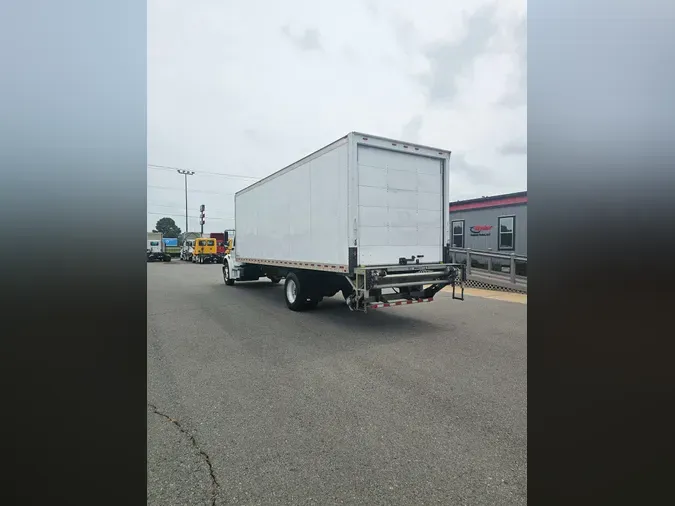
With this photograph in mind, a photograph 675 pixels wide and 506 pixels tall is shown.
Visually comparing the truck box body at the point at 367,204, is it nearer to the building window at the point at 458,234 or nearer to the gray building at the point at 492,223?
the gray building at the point at 492,223

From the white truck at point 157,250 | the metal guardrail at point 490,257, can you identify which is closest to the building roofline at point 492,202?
the metal guardrail at point 490,257

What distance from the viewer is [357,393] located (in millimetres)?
3844

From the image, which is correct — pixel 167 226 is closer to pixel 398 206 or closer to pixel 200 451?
pixel 398 206

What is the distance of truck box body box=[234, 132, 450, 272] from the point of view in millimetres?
6742

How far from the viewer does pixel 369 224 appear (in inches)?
271

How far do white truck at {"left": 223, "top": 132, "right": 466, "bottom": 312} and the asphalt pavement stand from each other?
1.12 m

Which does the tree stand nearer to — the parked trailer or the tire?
the parked trailer

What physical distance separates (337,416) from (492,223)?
45.7ft

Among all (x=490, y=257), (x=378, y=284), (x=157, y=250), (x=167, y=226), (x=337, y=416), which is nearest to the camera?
(x=337, y=416)

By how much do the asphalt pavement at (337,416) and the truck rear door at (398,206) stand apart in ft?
5.40

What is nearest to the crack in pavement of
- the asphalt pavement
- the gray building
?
the asphalt pavement

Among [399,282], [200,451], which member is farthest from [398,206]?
[200,451]
